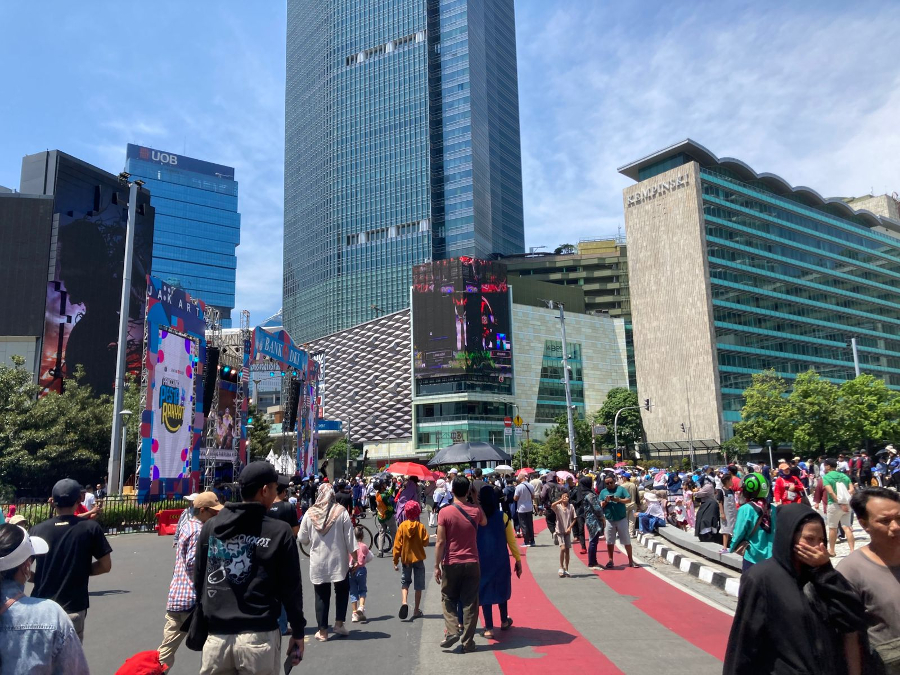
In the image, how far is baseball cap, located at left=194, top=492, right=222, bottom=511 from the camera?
6.28 meters

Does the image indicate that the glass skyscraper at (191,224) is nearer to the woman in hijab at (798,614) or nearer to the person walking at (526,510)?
the person walking at (526,510)

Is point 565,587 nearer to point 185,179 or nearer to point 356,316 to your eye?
point 356,316

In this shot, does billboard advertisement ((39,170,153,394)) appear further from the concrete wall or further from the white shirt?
the concrete wall

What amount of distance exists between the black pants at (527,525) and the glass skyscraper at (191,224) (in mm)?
138930

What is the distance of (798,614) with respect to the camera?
3213 mm

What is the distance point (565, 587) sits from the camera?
11.1m

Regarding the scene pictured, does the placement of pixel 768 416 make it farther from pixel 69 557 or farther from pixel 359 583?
pixel 69 557

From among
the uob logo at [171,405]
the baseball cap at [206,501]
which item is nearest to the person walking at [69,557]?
the baseball cap at [206,501]

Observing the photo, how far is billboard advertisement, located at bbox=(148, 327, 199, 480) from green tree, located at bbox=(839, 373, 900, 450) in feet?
152

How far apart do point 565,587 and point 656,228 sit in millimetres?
74405

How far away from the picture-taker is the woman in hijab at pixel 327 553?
800 cm

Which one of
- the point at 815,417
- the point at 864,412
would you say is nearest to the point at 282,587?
the point at 815,417

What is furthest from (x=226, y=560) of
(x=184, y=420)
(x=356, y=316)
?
(x=356, y=316)

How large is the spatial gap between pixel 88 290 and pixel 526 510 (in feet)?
166
